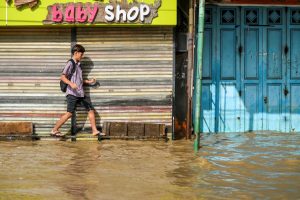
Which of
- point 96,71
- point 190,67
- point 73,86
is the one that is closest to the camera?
point 73,86

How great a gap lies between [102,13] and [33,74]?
184 cm

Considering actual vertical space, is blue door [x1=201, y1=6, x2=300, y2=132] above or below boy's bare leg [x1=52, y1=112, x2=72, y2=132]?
above

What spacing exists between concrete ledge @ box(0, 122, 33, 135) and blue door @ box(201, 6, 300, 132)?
144 inches

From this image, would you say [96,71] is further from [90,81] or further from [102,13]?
[102,13]

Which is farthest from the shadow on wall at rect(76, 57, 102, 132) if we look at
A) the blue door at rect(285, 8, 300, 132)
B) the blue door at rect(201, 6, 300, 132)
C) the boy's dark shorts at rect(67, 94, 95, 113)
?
the blue door at rect(285, 8, 300, 132)

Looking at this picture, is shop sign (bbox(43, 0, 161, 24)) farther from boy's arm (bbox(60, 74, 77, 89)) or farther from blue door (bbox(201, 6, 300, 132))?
blue door (bbox(201, 6, 300, 132))

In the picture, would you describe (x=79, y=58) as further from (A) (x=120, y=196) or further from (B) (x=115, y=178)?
(A) (x=120, y=196)

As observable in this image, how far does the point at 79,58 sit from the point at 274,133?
14.6ft

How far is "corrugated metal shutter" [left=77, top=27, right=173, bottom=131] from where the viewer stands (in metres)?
10.5

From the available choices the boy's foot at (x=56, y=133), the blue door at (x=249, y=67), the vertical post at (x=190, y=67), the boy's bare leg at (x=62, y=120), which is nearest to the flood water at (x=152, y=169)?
the boy's foot at (x=56, y=133)

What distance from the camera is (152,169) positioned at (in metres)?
7.57

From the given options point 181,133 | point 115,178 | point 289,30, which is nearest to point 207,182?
point 115,178

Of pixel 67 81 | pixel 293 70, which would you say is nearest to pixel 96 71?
pixel 67 81

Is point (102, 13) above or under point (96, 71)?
above
